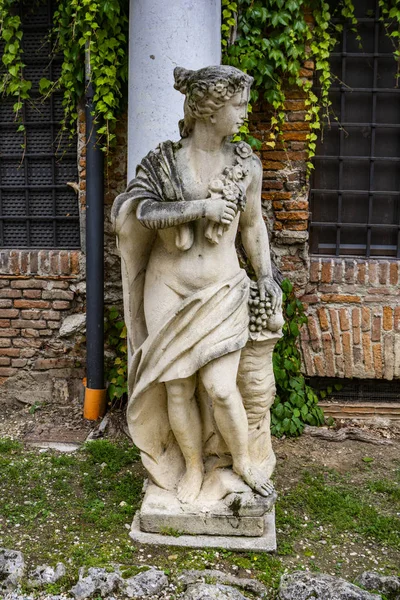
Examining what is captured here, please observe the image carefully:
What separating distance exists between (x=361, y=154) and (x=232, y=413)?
280 cm

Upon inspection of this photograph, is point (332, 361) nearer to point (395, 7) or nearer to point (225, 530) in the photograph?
point (225, 530)

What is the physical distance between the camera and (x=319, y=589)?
3.00 meters

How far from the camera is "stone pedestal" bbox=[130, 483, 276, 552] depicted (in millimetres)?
3467

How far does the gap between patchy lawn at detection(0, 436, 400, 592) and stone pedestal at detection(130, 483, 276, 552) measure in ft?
0.19

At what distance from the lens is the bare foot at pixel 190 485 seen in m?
3.59

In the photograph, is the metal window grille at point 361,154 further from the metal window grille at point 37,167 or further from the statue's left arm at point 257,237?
the metal window grille at point 37,167

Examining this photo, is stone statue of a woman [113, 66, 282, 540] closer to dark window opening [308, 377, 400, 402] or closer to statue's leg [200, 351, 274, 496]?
statue's leg [200, 351, 274, 496]

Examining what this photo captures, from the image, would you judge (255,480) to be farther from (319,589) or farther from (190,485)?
(319,589)

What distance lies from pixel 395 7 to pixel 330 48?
53cm

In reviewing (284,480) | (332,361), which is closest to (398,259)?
(332,361)

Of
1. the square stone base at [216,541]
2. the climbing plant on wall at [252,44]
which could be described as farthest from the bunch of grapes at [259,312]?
the climbing plant on wall at [252,44]

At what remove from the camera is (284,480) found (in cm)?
434

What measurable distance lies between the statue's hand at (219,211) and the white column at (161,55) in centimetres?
165

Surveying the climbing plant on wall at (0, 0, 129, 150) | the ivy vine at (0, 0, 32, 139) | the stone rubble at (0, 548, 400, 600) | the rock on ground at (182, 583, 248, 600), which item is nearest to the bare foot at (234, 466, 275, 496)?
the stone rubble at (0, 548, 400, 600)
